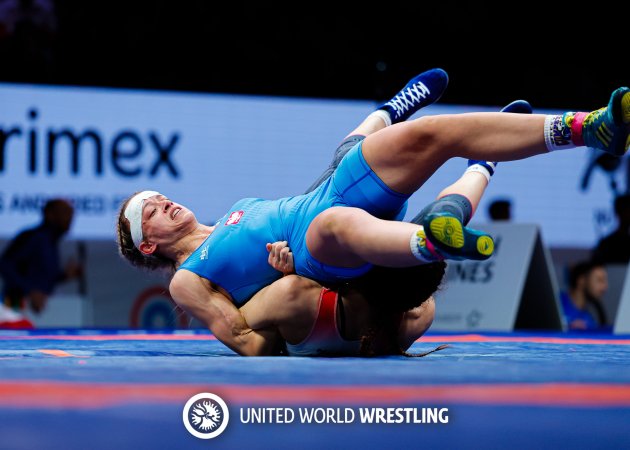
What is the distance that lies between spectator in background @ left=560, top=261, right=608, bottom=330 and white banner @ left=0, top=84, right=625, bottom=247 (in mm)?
1267

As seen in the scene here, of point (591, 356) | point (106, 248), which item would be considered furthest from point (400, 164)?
point (106, 248)

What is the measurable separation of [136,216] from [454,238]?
1.34m

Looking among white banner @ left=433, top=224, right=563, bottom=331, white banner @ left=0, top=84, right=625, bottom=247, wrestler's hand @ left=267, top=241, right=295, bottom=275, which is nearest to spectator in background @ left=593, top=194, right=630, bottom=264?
white banner @ left=0, top=84, right=625, bottom=247

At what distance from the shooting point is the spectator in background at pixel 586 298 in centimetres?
571

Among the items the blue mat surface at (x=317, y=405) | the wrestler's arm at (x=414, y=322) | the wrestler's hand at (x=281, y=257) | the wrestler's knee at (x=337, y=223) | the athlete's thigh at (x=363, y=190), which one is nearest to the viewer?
the blue mat surface at (x=317, y=405)

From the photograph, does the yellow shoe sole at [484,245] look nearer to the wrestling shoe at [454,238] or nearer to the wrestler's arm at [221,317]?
the wrestling shoe at [454,238]

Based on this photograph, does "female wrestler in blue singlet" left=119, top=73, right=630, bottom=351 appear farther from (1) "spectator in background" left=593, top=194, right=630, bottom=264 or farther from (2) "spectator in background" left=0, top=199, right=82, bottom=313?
(1) "spectator in background" left=593, top=194, right=630, bottom=264

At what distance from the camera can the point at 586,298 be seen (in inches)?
231

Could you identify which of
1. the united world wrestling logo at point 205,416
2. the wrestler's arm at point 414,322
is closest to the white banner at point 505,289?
the wrestler's arm at point 414,322

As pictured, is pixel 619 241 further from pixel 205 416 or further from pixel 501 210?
pixel 205 416

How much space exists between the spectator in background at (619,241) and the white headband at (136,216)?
15.0 ft

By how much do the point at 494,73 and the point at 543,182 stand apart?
4.37ft

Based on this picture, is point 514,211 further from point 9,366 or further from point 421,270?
point 9,366

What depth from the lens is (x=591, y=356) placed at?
258cm
